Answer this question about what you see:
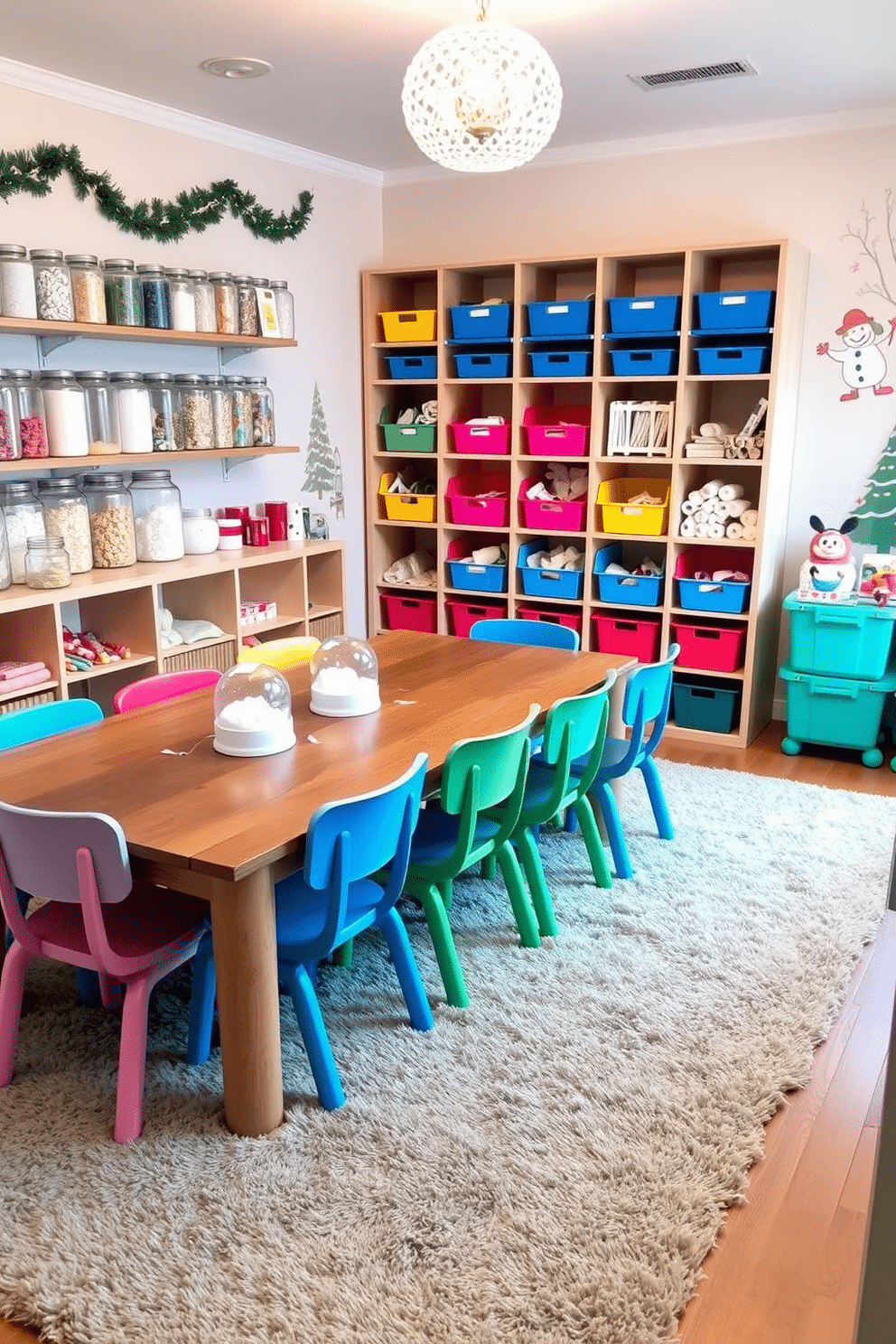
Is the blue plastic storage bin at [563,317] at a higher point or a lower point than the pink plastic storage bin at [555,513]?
higher

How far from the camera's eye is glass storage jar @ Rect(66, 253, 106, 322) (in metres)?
3.46

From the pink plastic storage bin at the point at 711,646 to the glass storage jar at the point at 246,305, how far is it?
7.15 ft

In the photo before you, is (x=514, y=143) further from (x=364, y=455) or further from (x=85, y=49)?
(x=364, y=455)

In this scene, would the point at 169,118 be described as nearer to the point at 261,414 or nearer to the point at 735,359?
the point at 261,414

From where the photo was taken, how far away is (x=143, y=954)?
6.66 feet

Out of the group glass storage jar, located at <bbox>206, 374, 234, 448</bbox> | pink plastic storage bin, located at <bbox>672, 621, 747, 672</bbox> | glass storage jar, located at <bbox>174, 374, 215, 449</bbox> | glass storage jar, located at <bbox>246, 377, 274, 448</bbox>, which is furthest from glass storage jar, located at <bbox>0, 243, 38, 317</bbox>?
pink plastic storage bin, located at <bbox>672, 621, 747, 672</bbox>

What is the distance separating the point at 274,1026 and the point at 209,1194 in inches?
12.0

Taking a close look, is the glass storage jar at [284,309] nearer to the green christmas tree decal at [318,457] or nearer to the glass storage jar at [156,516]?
the green christmas tree decal at [318,457]

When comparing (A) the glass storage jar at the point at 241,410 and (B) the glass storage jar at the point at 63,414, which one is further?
(A) the glass storage jar at the point at 241,410

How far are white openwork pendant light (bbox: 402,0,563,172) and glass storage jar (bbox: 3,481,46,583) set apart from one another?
1.77 m

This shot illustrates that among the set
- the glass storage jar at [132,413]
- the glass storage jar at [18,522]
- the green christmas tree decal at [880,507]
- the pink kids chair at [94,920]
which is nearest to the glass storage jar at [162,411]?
the glass storage jar at [132,413]

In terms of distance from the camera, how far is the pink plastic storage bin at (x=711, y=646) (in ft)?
14.7

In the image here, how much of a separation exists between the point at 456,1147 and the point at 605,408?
3.41 metres

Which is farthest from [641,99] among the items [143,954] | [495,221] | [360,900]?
[143,954]
